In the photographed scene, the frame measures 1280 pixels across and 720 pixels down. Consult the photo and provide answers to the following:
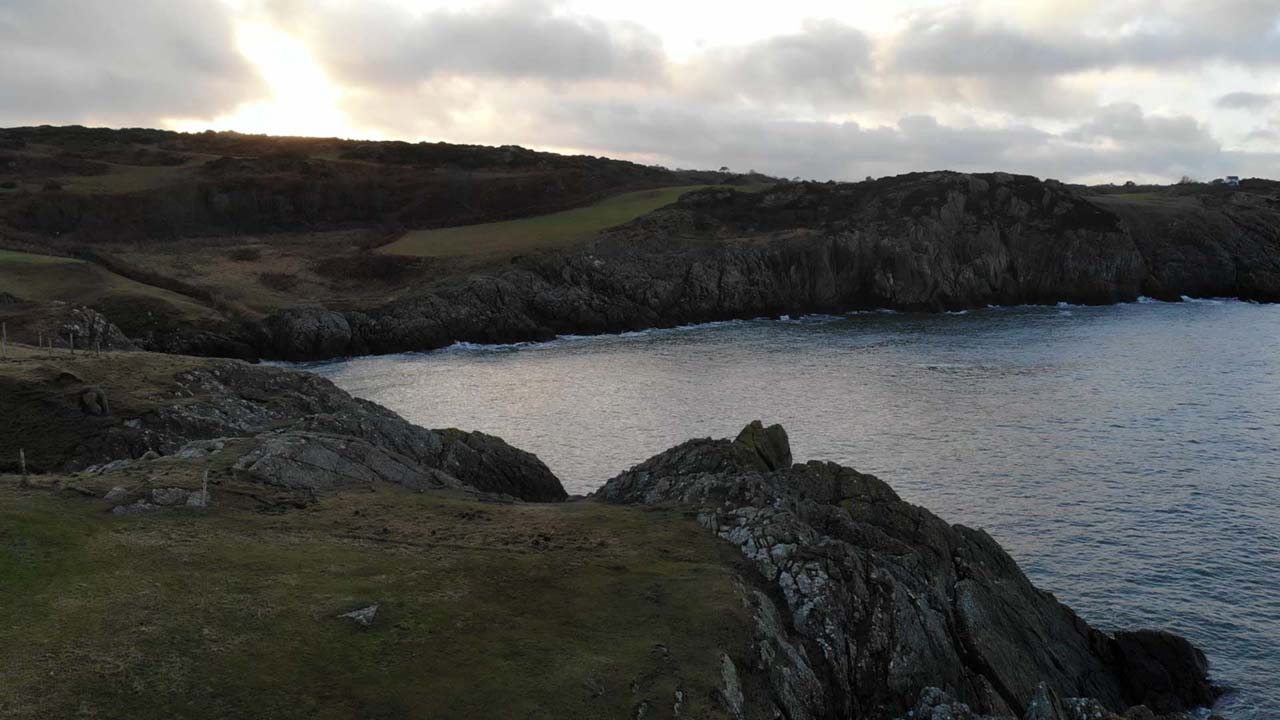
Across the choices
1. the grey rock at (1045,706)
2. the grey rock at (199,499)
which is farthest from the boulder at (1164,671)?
the grey rock at (199,499)

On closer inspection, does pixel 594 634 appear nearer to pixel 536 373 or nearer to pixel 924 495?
pixel 924 495

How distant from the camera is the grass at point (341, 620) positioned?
1834cm

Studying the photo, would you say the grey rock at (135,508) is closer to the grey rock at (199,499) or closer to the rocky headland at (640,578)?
the rocky headland at (640,578)

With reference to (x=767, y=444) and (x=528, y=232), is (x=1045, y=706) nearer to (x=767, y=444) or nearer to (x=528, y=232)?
(x=767, y=444)

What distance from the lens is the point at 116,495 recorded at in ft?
87.1

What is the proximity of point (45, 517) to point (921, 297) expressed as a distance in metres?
116

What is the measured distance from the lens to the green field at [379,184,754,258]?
411 feet

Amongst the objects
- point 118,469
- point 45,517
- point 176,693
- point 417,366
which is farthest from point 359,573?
point 417,366

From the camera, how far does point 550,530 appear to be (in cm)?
2850

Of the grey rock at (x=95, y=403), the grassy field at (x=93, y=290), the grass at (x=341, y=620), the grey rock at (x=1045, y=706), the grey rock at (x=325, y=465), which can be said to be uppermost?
the grassy field at (x=93, y=290)

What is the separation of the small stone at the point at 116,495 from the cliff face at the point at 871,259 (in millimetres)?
74359

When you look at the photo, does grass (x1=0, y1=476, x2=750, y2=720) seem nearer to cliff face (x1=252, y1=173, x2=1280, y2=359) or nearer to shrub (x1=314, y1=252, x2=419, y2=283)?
cliff face (x1=252, y1=173, x2=1280, y2=359)

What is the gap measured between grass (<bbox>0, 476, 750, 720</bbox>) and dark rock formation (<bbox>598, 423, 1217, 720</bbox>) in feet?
5.80

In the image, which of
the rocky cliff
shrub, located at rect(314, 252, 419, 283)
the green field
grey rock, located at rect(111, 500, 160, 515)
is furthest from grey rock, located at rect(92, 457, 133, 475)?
the green field
